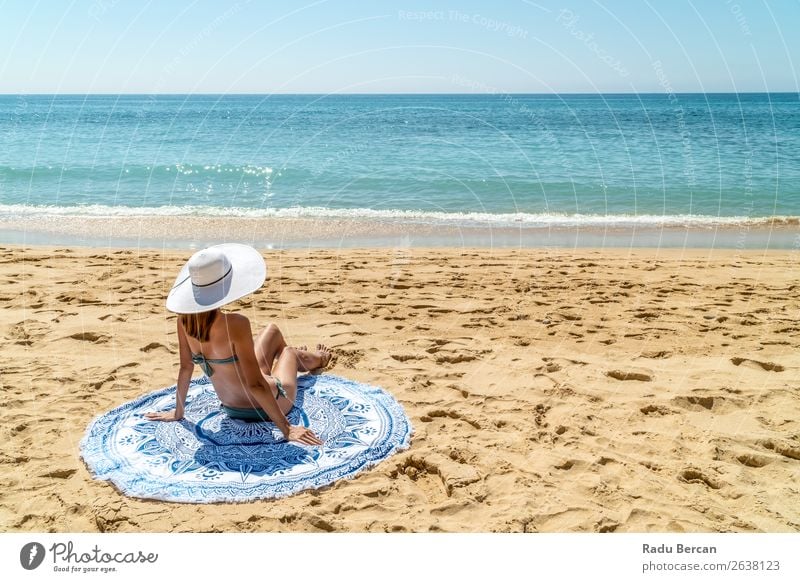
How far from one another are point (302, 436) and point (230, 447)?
46 cm

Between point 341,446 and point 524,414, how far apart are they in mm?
1427

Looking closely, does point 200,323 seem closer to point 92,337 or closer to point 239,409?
point 239,409

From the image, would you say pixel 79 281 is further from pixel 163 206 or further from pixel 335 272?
pixel 163 206

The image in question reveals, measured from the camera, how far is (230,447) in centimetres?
371

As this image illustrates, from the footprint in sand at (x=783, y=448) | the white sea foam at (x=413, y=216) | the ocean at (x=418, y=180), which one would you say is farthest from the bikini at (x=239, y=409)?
the white sea foam at (x=413, y=216)

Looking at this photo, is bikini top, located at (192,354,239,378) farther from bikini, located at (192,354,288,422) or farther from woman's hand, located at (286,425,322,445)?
woman's hand, located at (286,425,322,445)

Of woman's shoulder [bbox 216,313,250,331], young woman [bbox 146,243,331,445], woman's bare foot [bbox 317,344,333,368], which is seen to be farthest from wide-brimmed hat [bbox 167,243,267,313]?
woman's bare foot [bbox 317,344,333,368]

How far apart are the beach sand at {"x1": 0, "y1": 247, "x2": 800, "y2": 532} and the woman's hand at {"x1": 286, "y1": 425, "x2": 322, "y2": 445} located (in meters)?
0.42

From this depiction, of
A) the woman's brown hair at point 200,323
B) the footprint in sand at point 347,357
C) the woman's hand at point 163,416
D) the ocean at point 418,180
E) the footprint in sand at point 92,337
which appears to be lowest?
the woman's hand at point 163,416

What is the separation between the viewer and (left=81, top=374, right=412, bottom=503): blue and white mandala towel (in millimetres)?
3377

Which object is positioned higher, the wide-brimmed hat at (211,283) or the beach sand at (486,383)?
the wide-brimmed hat at (211,283)

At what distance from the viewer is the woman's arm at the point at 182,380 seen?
3.82 meters

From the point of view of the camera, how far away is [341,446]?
12.3 feet

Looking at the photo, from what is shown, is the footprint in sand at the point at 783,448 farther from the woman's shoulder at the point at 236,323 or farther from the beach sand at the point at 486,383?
the woman's shoulder at the point at 236,323
